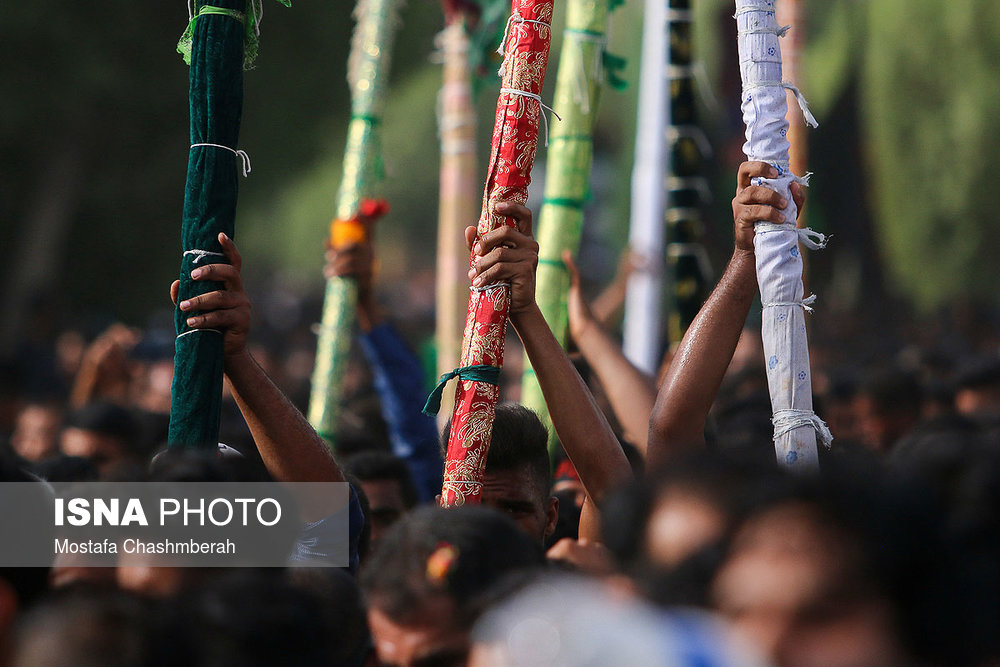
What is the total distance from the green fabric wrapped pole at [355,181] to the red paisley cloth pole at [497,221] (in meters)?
1.40

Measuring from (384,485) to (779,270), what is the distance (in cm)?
157

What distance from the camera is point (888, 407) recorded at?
5547 mm

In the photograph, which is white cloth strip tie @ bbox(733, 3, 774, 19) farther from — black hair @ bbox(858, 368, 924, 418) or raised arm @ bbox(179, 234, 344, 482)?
black hair @ bbox(858, 368, 924, 418)

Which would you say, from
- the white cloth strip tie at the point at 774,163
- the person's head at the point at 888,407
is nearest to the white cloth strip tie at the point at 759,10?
the white cloth strip tie at the point at 774,163

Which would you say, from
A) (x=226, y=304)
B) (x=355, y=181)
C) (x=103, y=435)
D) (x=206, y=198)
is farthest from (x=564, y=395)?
(x=103, y=435)

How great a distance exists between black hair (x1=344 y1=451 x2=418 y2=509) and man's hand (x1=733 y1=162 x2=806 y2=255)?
147cm

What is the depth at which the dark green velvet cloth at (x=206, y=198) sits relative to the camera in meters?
2.77

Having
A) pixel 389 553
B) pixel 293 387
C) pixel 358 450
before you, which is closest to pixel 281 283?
pixel 293 387

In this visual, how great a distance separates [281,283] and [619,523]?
34.3 m

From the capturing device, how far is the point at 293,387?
848cm

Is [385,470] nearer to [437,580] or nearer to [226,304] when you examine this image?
[226,304]

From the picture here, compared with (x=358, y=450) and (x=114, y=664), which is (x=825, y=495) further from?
(x=358, y=450)

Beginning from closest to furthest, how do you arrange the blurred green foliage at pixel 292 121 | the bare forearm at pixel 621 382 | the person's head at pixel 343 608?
the person's head at pixel 343 608
the bare forearm at pixel 621 382
the blurred green foliage at pixel 292 121

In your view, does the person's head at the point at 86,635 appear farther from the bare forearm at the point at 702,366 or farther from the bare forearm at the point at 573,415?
the bare forearm at the point at 702,366
